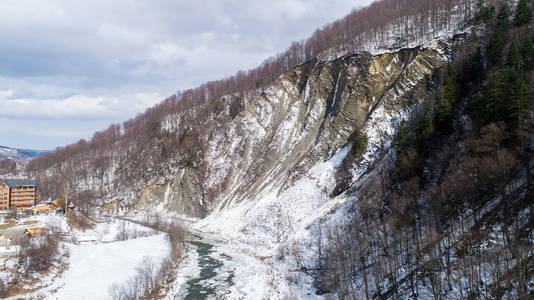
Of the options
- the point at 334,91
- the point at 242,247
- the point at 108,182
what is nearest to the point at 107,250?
the point at 242,247

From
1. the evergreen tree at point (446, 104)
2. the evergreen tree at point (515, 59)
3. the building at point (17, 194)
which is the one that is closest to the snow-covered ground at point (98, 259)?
the building at point (17, 194)

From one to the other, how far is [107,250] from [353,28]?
60.0m

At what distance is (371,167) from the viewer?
35.8 metres

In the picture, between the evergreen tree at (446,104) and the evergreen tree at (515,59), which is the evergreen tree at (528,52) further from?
the evergreen tree at (446,104)

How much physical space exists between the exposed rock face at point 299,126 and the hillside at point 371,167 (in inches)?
9.5

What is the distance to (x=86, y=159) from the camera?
106312mm

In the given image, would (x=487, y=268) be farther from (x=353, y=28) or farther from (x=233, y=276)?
(x=353, y=28)

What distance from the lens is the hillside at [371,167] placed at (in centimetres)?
1725

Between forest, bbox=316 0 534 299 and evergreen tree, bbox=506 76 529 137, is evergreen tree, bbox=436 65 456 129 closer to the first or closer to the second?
forest, bbox=316 0 534 299

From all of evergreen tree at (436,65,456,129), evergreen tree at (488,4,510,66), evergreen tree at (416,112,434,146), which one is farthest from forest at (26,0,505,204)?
evergreen tree at (416,112,434,146)

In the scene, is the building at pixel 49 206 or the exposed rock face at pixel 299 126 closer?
the exposed rock face at pixel 299 126

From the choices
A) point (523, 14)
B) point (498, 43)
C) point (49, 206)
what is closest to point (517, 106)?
point (498, 43)

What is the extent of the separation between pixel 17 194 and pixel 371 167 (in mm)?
68911

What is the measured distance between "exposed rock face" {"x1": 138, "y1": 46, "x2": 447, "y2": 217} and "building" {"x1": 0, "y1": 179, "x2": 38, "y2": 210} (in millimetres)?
22708
